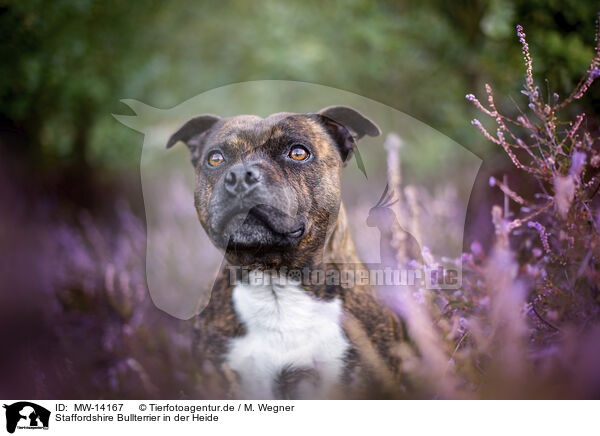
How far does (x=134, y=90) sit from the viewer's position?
10.7 feet

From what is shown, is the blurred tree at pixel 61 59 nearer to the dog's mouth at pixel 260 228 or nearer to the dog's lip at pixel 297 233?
the dog's mouth at pixel 260 228

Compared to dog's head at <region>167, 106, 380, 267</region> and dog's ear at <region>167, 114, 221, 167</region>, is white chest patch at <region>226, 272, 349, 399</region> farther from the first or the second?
dog's ear at <region>167, 114, 221, 167</region>

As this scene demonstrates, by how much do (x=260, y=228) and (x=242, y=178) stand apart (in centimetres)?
→ 23

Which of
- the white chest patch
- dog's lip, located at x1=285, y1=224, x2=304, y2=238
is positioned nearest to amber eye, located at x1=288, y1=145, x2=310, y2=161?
dog's lip, located at x1=285, y1=224, x2=304, y2=238

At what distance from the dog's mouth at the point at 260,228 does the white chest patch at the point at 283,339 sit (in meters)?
0.30

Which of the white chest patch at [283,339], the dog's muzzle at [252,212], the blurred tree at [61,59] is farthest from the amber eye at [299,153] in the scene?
the blurred tree at [61,59]

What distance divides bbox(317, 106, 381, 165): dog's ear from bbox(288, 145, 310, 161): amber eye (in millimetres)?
203

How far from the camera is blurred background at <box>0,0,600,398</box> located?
256 centimetres

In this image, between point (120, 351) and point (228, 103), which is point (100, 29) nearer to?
point (228, 103)

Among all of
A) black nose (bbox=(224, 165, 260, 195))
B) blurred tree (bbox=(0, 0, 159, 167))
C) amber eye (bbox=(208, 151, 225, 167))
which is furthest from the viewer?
blurred tree (bbox=(0, 0, 159, 167))

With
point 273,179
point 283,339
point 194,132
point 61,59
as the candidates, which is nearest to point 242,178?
point 273,179
